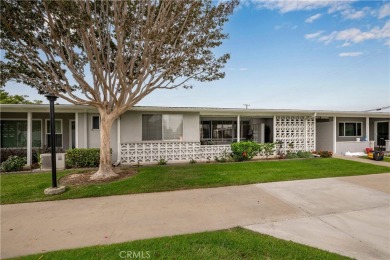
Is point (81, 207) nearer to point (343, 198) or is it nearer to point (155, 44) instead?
point (155, 44)

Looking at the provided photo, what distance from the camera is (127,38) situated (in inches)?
297

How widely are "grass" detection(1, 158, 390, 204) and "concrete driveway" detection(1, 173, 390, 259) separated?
1.57 ft

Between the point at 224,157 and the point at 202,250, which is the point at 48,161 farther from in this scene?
the point at 202,250

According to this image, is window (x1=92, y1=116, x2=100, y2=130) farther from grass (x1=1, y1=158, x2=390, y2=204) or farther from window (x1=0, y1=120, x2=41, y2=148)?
window (x1=0, y1=120, x2=41, y2=148)

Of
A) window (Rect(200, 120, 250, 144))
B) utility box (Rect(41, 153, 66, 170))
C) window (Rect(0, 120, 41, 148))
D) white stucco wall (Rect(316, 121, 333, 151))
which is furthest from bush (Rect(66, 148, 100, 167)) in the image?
white stucco wall (Rect(316, 121, 333, 151))

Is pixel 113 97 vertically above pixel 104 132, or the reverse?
pixel 113 97

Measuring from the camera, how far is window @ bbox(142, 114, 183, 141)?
10719mm

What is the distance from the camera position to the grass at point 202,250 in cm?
269

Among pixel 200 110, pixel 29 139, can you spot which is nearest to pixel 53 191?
→ pixel 29 139

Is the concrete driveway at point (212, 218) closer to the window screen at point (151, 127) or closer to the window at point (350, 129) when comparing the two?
the window screen at point (151, 127)

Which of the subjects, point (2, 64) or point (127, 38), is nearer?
point (2, 64)

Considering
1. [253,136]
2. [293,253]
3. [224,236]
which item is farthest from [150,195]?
[253,136]

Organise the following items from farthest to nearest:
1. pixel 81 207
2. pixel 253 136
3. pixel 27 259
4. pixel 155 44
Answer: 1. pixel 253 136
2. pixel 155 44
3. pixel 81 207
4. pixel 27 259

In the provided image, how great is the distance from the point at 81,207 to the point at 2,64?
6268 mm
